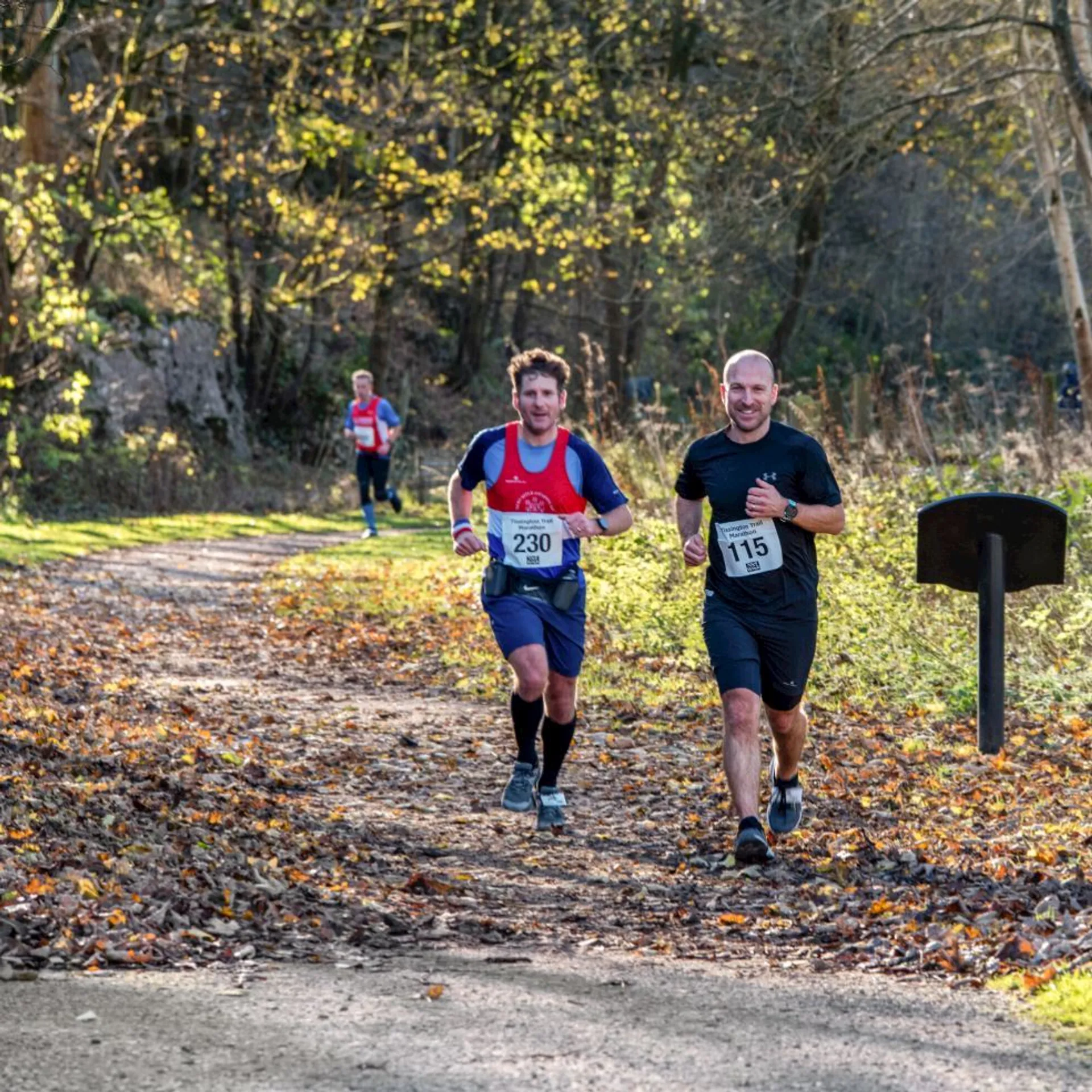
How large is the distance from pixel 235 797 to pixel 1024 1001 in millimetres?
4217

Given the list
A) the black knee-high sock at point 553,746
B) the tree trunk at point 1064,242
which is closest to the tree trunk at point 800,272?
the tree trunk at point 1064,242

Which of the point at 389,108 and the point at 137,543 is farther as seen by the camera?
the point at 389,108

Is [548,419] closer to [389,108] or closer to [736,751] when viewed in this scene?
[736,751]

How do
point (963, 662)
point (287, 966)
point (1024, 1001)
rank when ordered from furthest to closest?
point (963, 662) → point (287, 966) → point (1024, 1001)

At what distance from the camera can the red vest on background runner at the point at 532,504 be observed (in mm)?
8258

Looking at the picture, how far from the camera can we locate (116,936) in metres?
6.13

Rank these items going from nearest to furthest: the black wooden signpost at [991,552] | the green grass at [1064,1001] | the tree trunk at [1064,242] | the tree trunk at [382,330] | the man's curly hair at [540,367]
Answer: the green grass at [1064,1001]
the man's curly hair at [540,367]
the black wooden signpost at [991,552]
the tree trunk at [1064,242]
the tree trunk at [382,330]

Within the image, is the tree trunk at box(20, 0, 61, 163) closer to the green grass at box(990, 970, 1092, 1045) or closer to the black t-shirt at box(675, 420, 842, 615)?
the black t-shirt at box(675, 420, 842, 615)

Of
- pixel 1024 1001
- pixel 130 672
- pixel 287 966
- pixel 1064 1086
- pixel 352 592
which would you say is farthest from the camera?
pixel 352 592

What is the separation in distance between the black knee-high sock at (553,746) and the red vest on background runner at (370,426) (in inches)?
572

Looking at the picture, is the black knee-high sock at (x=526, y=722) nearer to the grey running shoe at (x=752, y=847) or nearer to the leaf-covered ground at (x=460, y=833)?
the leaf-covered ground at (x=460, y=833)

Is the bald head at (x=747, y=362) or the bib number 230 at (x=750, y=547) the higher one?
the bald head at (x=747, y=362)

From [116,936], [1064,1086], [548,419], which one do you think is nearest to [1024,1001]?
[1064,1086]

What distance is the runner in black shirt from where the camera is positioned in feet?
25.2
